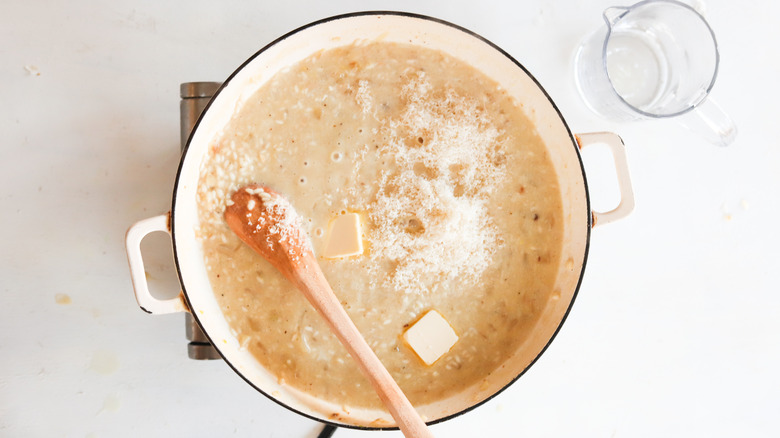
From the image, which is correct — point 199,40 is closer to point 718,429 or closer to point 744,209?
point 744,209

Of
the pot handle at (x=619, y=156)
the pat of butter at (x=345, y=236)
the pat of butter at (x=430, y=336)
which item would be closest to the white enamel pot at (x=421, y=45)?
the pot handle at (x=619, y=156)

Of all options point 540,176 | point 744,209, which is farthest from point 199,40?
point 744,209

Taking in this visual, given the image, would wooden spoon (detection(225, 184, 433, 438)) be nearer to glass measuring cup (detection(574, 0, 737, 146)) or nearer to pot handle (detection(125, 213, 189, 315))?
pot handle (detection(125, 213, 189, 315))

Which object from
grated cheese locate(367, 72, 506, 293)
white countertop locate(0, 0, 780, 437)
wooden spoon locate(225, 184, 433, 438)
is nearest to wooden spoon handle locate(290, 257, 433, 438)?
wooden spoon locate(225, 184, 433, 438)

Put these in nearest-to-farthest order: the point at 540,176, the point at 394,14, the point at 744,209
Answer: the point at 394,14 → the point at 540,176 → the point at 744,209

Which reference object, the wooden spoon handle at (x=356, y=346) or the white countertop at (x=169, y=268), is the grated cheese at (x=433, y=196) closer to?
the wooden spoon handle at (x=356, y=346)
